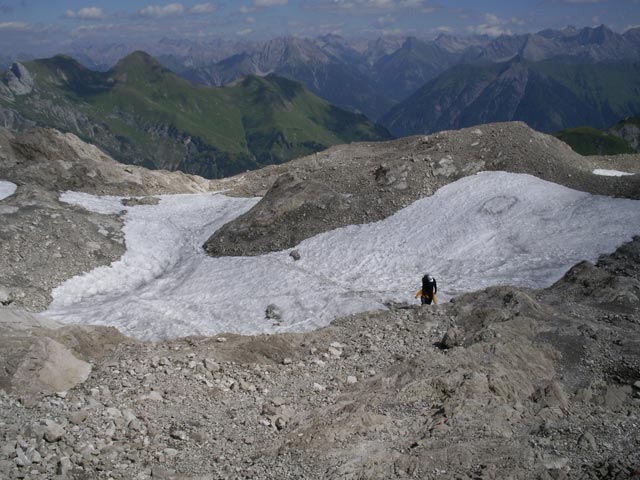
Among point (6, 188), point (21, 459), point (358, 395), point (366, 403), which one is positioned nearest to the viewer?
point (21, 459)

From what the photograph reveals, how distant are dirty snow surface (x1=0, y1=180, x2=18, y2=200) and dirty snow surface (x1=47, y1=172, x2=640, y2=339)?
1043cm

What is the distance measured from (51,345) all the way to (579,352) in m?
16.0

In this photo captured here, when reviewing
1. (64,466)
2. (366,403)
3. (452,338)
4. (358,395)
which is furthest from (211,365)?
(452,338)

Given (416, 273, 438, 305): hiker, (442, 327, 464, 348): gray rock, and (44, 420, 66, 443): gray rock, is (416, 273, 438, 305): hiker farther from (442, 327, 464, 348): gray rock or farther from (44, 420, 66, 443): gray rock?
(44, 420, 66, 443): gray rock

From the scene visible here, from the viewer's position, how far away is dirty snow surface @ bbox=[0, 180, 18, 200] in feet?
135

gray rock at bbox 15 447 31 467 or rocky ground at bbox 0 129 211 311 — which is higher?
gray rock at bbox 15 447 31 467

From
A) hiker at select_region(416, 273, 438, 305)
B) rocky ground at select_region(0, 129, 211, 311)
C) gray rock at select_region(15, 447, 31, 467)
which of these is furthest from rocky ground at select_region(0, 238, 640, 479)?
rocky ground at select_region(0, 129, 211, 311)

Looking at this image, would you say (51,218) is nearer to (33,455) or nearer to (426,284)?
(426,284)

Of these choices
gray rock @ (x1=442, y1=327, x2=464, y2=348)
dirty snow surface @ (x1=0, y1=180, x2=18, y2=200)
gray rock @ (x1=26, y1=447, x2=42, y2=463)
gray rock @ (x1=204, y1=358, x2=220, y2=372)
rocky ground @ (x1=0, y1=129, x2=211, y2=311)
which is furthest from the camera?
dirty snow surface @ (x1=0, y1=180, x2=18, y2=200)

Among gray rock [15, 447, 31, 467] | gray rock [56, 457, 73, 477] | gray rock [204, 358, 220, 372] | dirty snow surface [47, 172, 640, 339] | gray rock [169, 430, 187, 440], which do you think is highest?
gray rock [15, 447, 31, 467]

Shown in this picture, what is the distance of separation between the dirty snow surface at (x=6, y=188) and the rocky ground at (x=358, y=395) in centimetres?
1775

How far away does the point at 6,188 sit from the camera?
1682 inches

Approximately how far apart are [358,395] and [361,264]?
54.9ft

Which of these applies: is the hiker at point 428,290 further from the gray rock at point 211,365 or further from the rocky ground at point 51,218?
the rocky ground at point 51,218
